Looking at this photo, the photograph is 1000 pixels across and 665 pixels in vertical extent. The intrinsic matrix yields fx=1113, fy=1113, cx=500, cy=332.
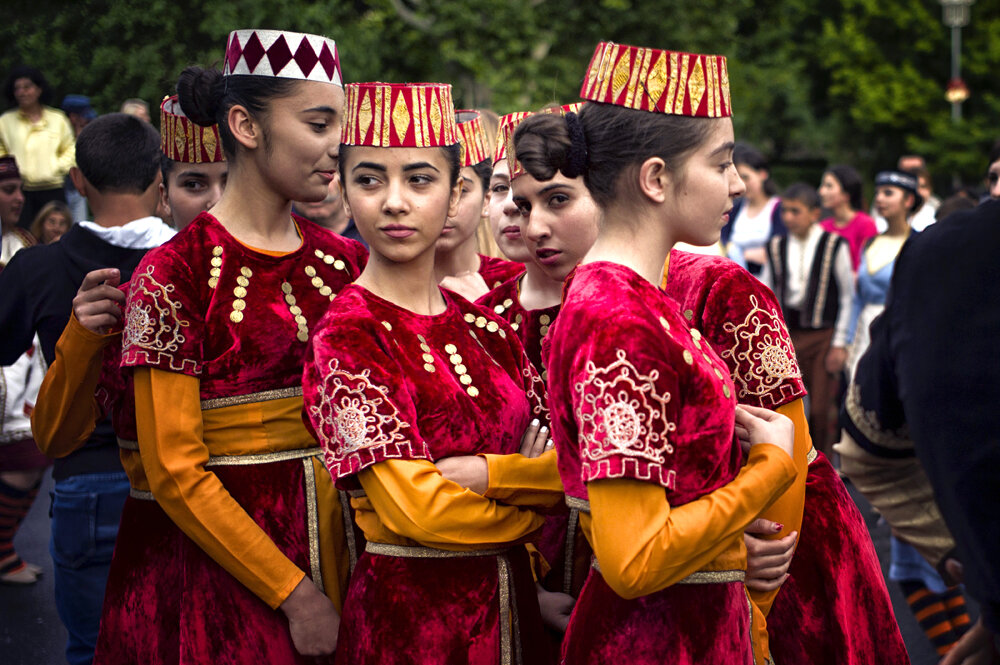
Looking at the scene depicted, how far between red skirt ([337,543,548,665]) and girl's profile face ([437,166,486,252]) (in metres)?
1.30

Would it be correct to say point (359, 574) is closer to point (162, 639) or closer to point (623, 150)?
point (162, 639)

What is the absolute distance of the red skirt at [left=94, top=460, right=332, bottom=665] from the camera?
105 inches

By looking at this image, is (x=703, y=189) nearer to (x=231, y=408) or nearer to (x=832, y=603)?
(x=832, y=603)

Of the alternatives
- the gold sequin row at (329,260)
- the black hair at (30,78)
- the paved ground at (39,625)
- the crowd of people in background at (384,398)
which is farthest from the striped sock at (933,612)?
the black hair at (30,78)

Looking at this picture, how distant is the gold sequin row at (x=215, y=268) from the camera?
268cm

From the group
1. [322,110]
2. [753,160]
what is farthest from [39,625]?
[753,160]

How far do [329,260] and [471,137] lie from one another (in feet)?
2.49

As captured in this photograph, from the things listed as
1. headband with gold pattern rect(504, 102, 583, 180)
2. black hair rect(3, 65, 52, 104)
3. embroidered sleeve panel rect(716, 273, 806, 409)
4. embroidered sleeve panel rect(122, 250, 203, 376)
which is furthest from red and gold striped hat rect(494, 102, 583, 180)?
black hair rect(3, 65, 52, 104)

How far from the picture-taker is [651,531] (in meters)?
1.97

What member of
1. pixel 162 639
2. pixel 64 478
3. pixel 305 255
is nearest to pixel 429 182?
pixel 305 255

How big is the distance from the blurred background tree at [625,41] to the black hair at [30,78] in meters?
0.35

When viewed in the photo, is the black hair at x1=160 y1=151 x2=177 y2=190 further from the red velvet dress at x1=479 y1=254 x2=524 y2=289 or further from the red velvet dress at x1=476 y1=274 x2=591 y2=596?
the red velvet dress at x1=476 y1=274 x2=591 y2=596

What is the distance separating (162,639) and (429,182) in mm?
1347

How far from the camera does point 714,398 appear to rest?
6.80 ft
